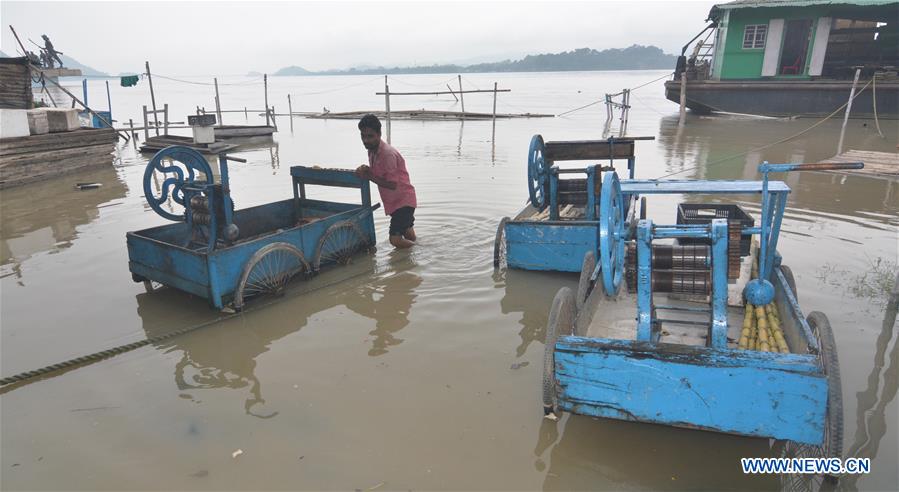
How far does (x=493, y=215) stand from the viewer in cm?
890

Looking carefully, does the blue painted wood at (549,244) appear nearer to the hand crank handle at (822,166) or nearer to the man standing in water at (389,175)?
the man standing in water at (389,175)

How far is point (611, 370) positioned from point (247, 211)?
5.00 m

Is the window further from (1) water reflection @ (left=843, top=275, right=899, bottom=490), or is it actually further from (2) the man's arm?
(2) the man's arm

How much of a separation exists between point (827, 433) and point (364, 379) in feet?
9.66

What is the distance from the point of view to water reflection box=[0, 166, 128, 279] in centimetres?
746

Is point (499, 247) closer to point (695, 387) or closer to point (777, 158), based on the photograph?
point (695, 387)

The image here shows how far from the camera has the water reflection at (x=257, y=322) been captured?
418cm

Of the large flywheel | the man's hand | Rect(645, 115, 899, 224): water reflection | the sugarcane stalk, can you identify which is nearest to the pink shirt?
the man's hand

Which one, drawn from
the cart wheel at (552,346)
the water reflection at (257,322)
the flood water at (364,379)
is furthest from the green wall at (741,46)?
the cart wheel at (552,346)

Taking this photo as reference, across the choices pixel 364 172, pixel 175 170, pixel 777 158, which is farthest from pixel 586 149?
pixel 777 158

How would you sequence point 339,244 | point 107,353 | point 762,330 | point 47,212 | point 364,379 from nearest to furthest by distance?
point 762,330
point 364,379
point 107,353
point 339,244
point 47,212

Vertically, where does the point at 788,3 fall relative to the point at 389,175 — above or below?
above

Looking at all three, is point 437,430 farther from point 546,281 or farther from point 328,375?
point 546,281

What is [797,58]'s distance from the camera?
23938mm
